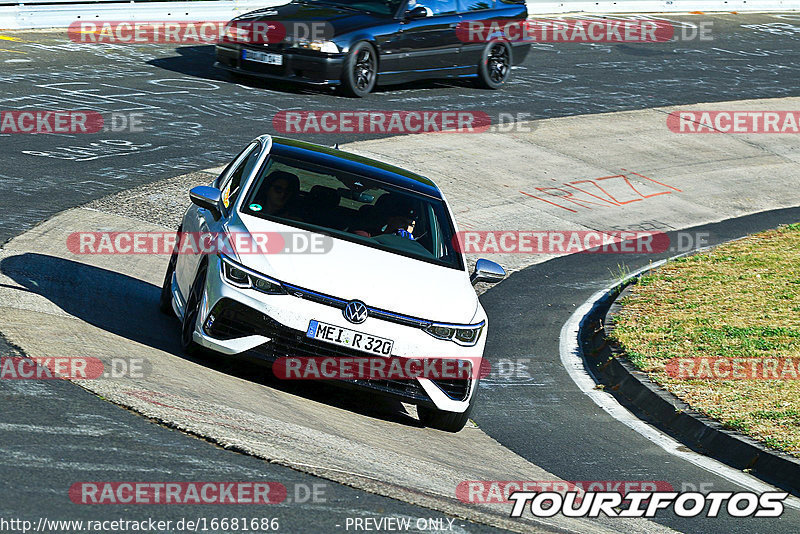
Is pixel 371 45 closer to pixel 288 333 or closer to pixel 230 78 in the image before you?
pixel 230 78

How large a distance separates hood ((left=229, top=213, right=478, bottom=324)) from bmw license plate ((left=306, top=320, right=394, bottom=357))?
8.1 inches

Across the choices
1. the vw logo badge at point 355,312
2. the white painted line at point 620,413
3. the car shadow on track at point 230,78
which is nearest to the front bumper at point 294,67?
the car shadow on track at point 230,78

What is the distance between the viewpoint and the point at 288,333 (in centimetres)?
714

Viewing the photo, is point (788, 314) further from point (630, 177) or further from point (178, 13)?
point (178, 13)

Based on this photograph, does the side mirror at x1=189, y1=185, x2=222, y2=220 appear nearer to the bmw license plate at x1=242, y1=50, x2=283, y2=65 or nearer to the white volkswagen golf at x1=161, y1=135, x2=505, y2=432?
the white volkswagen golf at x1=161, y1=135, x2=505, y2=432

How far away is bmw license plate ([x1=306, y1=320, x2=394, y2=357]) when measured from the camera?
23.3 feet

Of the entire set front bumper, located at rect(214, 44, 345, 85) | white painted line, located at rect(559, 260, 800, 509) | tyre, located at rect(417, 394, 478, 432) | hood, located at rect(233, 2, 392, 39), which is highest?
hood, located at rect(233, 2, 392, 39)

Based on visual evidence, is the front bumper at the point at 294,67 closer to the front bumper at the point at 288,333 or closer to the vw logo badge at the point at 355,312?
the front bumper at the point at 288,333

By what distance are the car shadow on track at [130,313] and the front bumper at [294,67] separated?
7.95 m

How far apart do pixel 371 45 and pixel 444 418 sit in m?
11.7

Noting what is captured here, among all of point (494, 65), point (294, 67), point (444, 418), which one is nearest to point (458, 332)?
point (444, 418)

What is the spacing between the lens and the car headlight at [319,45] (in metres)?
17.7

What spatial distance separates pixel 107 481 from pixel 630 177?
13.8 metres

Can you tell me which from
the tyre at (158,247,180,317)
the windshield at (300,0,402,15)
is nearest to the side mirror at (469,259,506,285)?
the tyre at (158,247,180,317)
